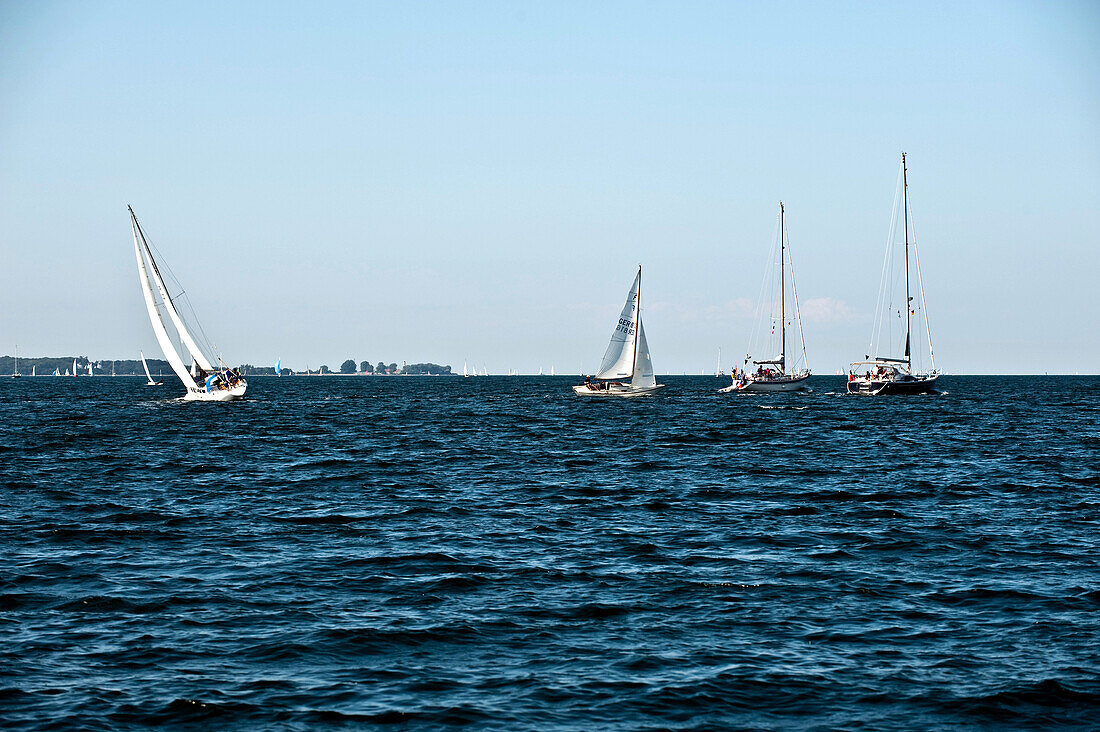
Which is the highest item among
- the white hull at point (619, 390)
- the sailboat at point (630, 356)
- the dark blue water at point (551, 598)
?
the sailboat at point (630, 356)

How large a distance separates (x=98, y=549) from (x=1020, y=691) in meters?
18.9

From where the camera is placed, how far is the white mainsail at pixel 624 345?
11006 cm

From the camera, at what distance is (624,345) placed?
113125 millimetres

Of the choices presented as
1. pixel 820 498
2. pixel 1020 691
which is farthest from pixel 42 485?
pixel 1020 691

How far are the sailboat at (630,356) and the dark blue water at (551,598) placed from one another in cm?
7052

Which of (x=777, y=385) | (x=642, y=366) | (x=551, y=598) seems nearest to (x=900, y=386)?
(x=777, y=385)

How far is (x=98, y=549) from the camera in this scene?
A: 896 inches

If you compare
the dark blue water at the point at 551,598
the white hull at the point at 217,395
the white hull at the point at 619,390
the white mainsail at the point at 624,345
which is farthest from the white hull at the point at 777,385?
the dark blue water at the point at 551,598

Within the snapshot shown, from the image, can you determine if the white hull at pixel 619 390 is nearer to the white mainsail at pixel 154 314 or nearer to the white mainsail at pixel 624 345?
the white mainsail at pixel 624 345

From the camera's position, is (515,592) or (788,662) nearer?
(788,662)

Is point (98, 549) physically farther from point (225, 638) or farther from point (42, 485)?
point (42, 485)

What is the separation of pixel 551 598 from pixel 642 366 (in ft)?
319

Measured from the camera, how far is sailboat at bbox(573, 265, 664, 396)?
362ft

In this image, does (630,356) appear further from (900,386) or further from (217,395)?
(217,395)
